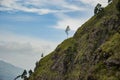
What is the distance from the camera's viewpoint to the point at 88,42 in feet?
577

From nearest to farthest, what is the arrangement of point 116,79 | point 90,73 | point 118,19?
point 116,79 < point 90,73 < point 118,19

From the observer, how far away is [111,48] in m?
134

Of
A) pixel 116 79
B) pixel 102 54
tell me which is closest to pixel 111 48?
pixel 102 54

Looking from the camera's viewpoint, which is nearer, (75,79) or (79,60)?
(75,79)

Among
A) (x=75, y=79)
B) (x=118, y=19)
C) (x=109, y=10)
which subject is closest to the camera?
(x=75, y=79)

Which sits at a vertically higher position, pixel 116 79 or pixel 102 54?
pixel 102 54

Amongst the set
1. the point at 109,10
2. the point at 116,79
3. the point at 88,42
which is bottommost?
the point at 116,79

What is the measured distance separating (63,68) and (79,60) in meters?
21.5

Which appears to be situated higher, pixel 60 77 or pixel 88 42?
pixel 88 42

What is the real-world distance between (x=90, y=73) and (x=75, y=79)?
917 inches

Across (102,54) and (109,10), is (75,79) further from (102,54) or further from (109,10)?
(109,10)

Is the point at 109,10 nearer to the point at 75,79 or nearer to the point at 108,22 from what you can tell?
the point at 108,22

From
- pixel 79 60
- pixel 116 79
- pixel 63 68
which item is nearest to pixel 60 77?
pixel 63 68

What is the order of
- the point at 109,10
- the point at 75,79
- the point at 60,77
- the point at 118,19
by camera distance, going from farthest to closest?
the point at 109,10
the point at 60,77
the point at 118,19
the point at 75,79
